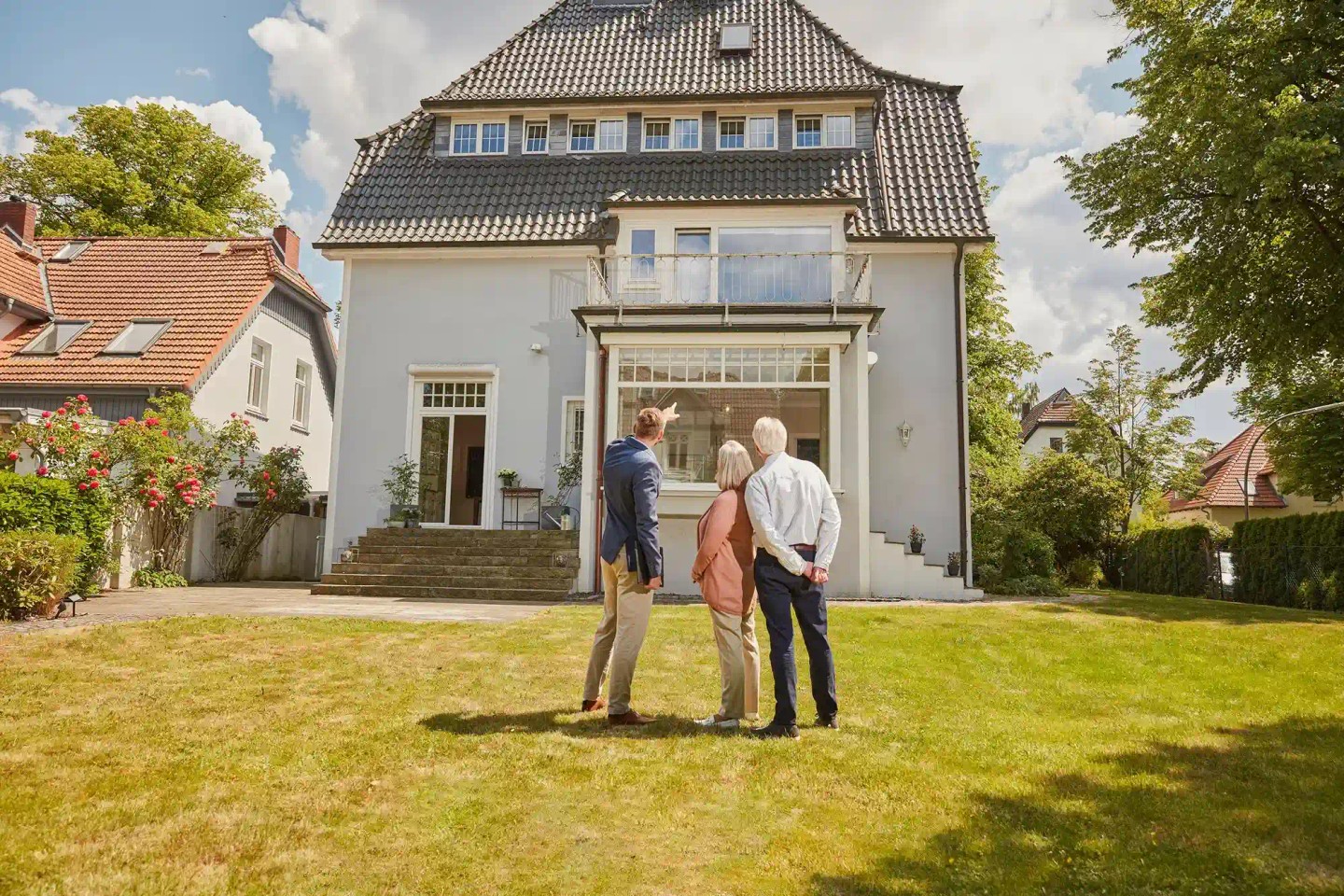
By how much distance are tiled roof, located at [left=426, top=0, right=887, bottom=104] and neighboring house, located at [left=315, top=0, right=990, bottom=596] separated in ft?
0.28

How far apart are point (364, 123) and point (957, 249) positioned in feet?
41.5

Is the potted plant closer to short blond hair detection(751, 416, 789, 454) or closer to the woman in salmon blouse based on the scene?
the woman in salmon blouse

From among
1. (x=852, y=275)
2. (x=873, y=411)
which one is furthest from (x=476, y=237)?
(x=873, y=411)

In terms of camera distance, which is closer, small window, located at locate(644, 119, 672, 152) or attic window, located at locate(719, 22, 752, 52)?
small window, located at locate(644, 119, 672, 152)

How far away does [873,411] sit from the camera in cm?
1583

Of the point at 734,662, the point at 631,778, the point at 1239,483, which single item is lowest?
the point at 631,778

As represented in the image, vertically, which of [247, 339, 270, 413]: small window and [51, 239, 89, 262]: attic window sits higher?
[51, 239, 89, 262]: attic window

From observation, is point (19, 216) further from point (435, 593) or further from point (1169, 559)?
point (1169, 559)

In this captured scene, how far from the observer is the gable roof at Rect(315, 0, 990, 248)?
16469 millimetres

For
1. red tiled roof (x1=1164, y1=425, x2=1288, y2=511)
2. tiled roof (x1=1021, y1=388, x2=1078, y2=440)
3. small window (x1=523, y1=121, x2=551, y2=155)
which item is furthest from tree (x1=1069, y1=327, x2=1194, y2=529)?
small window (x1=523, y1=121, x2=551, y2=155)

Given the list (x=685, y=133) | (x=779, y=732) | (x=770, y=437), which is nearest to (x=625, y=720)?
(x=779, y=732)

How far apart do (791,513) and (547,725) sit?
1866mm

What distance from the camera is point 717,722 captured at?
5.15 meters

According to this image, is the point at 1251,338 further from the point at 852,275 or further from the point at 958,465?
the point at 852,275
